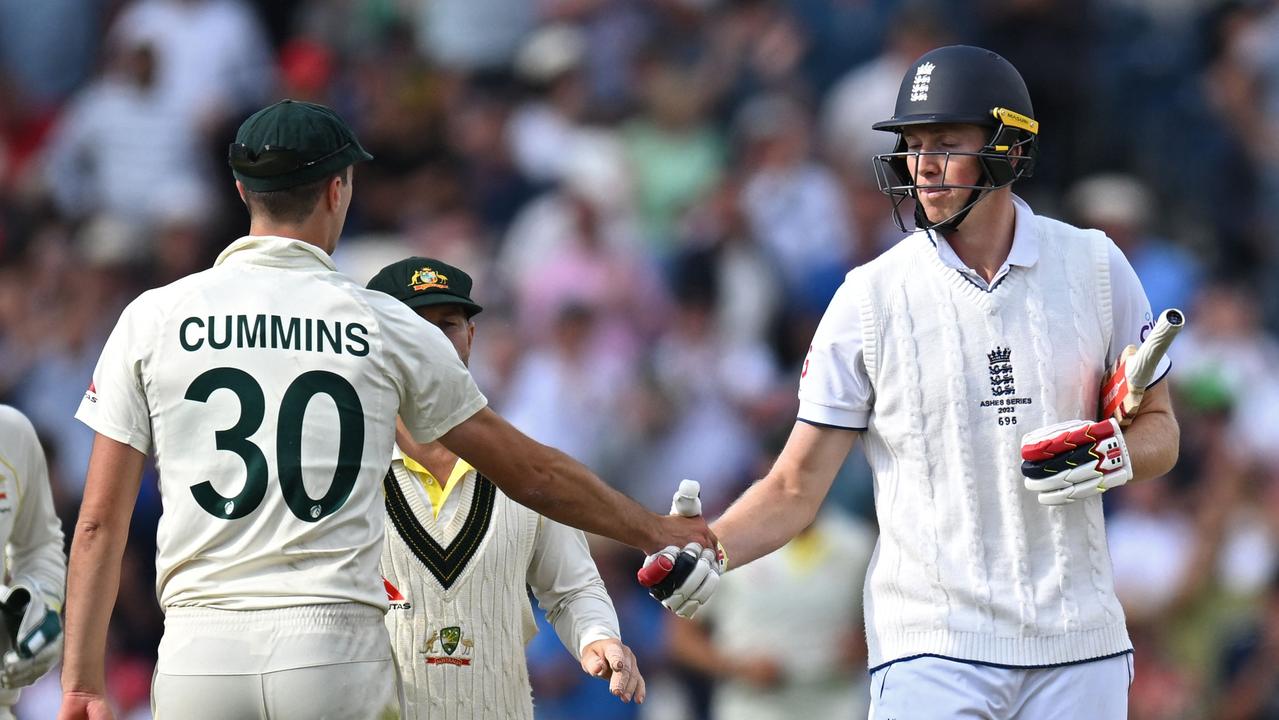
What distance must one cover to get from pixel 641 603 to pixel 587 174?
339 cm

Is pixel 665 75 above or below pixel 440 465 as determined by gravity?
above

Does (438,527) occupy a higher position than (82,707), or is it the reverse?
(438,527)

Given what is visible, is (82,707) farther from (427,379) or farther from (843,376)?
(843,376)

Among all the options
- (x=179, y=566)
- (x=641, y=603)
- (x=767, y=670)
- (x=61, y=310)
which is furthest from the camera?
(x=61, y=310)

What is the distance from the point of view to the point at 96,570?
4.61m

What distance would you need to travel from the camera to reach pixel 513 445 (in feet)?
16.4

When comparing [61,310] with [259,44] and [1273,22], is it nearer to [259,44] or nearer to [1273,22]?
[259,44]

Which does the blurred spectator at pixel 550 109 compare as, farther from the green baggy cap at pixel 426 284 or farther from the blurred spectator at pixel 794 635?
the green baggy cap at pixel 426 284

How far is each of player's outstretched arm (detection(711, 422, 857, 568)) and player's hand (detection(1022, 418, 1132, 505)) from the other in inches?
26.8

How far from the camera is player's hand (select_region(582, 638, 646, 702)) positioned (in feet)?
18.0

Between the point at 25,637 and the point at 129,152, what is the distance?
732 centimetres

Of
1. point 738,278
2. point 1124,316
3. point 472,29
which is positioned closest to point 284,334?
point 1124,316

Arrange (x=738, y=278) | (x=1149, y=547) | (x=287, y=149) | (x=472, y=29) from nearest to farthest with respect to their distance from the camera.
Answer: (x=287, y=149)
(x=1149, y=547)
(x=738, y=278)
(x=472, y=29)

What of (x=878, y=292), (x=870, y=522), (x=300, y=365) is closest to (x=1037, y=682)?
(x=878, y=292)
